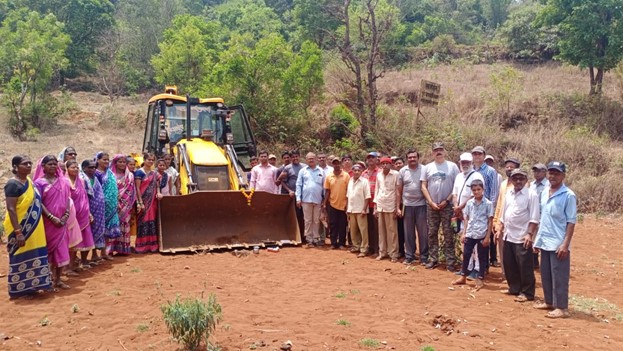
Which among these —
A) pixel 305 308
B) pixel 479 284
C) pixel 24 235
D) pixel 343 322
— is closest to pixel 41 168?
pixel 24 235

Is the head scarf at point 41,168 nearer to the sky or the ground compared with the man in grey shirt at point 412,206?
nearer to the sky

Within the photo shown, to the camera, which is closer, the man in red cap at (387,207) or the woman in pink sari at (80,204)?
the woman in pink sari at (80,204)

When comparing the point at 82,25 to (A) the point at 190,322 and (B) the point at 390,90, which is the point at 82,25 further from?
(A) the point at 190,322

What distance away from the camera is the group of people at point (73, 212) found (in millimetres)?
5531

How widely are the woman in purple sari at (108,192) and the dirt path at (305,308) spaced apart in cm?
49

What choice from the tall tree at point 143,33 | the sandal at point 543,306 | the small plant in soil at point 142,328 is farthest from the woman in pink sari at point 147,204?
the tall tree at point 143,33

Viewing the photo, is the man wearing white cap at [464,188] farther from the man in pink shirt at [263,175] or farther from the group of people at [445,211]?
the man in pink shirt at [263,175]

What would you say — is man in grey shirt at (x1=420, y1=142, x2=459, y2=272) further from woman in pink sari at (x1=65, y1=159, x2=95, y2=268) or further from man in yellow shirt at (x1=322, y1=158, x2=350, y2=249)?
woman in pink sari at (x1=65, y1=159, x2=95, y2=268)

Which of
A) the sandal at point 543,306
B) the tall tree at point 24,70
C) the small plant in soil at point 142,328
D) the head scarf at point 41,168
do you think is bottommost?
the sandal at point 543,306

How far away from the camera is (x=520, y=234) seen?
19.1 ft

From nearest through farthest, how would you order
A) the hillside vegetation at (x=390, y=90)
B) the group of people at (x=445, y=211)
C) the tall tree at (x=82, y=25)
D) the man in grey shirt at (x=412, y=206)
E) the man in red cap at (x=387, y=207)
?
the group of people at (x=445, y=211) → the man in grey shirt at (x=412, y=206) → the man in red cap at (x=387, y=207) → the hillside vegetation at (x=390, y=90) → the tall tree at (x=82, y=25)

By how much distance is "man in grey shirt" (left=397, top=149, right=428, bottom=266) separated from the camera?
288 inches

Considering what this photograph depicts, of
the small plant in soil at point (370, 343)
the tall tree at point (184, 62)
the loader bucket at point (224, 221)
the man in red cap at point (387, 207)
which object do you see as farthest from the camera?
the tall tree at point (184, 62)

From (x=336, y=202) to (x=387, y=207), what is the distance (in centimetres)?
107
